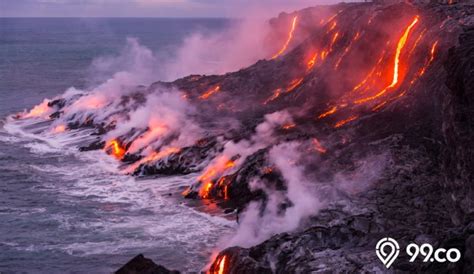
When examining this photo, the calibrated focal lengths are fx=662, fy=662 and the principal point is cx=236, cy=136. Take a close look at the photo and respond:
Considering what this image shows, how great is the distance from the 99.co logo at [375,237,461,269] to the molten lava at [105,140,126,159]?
3520cm

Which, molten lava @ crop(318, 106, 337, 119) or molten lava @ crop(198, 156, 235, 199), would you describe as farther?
molten lava @ crop(318, 106, 337, 119)

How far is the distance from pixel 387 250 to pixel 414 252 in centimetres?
134

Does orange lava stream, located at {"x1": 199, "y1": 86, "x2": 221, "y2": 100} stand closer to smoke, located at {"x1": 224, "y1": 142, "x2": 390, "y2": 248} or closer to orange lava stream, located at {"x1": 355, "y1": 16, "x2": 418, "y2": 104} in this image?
orange lava stream, located at {"x1": 355, "y1": 16, "x2": 418, "y2": 104}

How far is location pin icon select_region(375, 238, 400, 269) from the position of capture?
23.0 m

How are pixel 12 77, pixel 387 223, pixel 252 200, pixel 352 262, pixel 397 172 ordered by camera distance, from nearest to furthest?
1. pixel 352 262
2. pixel 387 223
3. pixel 397 172
4. pixel 252 200
5. pixel 12 77

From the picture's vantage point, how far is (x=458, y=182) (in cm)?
3083

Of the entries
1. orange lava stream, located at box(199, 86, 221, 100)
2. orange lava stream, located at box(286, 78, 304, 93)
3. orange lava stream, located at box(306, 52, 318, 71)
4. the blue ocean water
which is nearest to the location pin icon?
the blue ocean water

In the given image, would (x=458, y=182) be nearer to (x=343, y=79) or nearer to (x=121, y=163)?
(x=343, y=79)

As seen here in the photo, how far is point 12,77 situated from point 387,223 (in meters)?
107

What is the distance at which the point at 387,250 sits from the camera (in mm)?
23672

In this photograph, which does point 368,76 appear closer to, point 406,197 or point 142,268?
point 406,197

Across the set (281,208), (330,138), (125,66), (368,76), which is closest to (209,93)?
(368,76)

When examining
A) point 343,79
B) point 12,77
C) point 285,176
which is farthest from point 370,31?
point 12,77

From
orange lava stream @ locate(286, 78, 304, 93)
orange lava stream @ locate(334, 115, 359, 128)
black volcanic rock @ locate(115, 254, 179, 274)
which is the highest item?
orange lava stream @ locate(286, 78, 304, 93)
